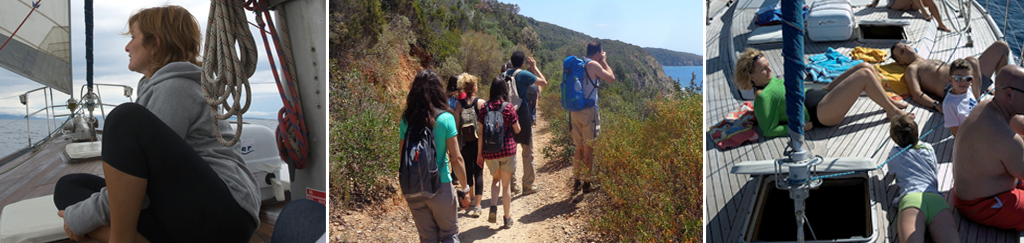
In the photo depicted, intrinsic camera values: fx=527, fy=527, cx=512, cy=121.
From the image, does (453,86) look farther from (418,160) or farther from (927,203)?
(927,203)

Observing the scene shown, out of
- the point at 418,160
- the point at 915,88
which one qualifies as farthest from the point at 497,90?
the point at 915,88

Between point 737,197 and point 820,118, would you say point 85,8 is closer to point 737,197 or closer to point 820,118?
point 737,197

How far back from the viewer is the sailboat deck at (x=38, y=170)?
2.58 metres

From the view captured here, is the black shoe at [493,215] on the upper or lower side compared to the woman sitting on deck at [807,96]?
lower

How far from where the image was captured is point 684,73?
261 cm

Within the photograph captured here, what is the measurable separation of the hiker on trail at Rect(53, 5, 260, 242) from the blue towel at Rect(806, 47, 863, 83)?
3.77 m

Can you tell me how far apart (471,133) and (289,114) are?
1.24 metres

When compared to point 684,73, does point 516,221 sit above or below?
below

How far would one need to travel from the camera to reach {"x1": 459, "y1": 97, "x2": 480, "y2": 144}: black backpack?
2.49 meters

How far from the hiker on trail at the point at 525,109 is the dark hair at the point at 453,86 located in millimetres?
429

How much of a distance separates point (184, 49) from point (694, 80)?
2227mm

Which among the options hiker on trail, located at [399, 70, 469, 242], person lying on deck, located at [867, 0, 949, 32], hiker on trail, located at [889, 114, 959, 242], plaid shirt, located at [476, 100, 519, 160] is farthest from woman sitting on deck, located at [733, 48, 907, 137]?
person lying on deck, located at [867, 0, 949, 32]

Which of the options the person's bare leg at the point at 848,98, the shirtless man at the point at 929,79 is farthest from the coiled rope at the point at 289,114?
the shirtless man at the point at 929,79

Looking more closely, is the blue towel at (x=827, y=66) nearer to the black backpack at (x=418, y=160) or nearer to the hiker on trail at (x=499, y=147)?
the hiker on trail at (x=499, y=147)
